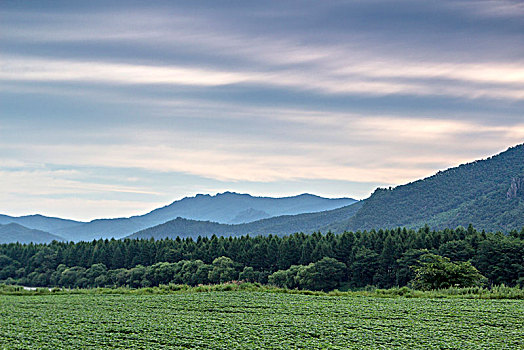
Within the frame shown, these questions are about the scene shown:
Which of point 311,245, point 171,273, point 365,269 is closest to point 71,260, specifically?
point 171,273

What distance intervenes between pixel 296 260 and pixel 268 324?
64862 mm

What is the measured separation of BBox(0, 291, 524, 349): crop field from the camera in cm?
2134

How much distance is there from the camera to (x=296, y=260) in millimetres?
89562

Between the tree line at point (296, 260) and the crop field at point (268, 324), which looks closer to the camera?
the crop field at point (268, 324)

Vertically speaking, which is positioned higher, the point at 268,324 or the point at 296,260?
the point at 296,260

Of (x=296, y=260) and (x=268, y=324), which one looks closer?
(x=268, y=324)

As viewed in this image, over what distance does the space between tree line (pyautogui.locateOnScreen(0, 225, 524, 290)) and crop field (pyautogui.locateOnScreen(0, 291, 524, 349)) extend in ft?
79.3

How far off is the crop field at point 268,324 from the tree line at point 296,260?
951 inches

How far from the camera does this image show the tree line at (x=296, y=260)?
67688 mm

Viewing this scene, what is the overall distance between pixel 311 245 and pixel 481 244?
28522 mm

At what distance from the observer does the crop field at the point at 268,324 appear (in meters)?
21.3

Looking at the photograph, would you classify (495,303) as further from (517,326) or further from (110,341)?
(110,341)

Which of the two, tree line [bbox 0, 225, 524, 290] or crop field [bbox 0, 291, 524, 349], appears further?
tree line [bbox 0, 225, 524, 290]

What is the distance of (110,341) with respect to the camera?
2205 cm
